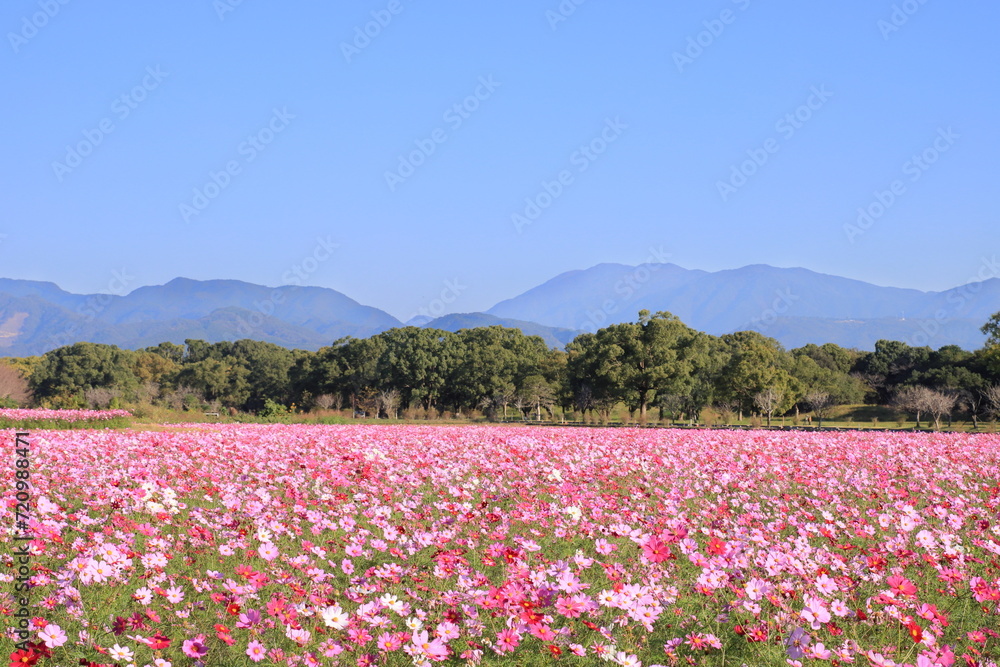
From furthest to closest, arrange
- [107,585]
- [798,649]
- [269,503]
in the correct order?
[269,503], [107,585], [798,649]

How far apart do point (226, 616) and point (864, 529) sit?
4792 millimetres

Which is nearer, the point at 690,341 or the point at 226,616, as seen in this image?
the point at 226,616

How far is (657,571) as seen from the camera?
16.3ft

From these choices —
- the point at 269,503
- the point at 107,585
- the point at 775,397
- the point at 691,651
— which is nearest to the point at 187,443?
the point at 269,503

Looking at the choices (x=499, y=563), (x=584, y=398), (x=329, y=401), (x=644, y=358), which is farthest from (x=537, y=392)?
(x=499, y=563)

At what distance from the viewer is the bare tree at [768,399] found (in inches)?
1859

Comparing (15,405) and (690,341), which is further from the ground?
(690,341)

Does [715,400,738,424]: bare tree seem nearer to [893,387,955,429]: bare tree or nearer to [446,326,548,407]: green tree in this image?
[893,387,955,429]: bare tree

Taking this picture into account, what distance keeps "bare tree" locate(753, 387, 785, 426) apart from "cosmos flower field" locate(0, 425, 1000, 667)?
3766 cm

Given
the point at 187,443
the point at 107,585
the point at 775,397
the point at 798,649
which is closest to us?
the point at 798,649

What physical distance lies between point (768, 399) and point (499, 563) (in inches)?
1776

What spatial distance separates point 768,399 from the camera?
47188 mm

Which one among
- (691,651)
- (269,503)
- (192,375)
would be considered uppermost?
(192,375)

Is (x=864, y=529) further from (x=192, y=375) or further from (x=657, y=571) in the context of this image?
(x=192, y=375)
